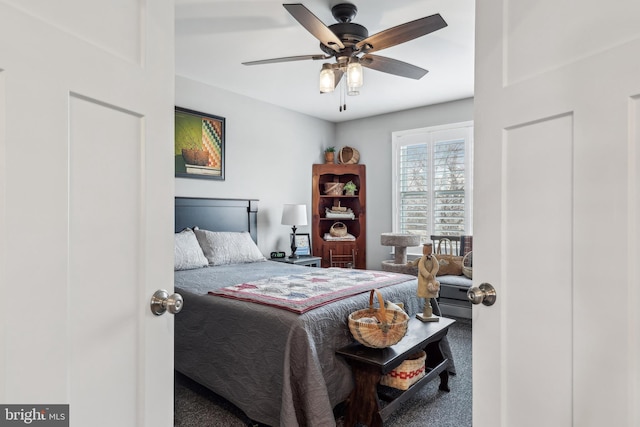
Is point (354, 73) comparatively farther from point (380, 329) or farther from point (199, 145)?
point (199, 145)

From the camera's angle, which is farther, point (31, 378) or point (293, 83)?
point (293, 83)

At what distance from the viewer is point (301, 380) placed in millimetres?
1869

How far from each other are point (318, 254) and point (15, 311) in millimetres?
4573

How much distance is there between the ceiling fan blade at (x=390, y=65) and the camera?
2.62 metres

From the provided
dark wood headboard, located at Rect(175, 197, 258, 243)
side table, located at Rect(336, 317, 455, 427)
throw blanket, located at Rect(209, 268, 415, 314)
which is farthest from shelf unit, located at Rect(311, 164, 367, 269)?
side table, located at Rect(336, 317, 455, 427)

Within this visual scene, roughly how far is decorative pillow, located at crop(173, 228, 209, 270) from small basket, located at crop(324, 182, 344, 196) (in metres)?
2.34

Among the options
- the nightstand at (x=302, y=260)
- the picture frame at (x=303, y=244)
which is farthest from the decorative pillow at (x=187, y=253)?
the picture frame at (x=303, y=244)

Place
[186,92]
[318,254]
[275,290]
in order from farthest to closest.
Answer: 1. [318,254]
2. [186,92]
3. [275,290]

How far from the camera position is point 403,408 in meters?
2.25

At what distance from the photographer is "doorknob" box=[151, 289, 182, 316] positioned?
38.0 inches

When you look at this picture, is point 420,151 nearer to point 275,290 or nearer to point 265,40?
point 265,40

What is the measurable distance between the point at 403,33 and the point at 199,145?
256 centimetres

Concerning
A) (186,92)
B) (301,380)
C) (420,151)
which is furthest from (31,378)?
(420,151)

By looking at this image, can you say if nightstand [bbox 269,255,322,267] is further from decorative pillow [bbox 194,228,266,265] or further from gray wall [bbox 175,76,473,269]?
decorative pillow [bbox 194,228,266,265]
